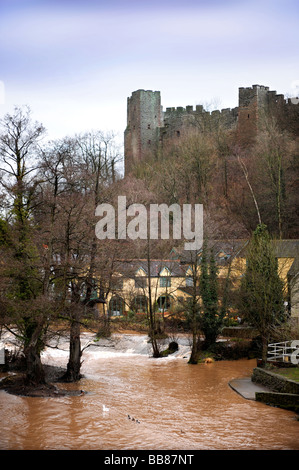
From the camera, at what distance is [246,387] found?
825 inches

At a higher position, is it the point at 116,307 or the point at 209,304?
the point at 209,304

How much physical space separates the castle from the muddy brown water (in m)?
35.1

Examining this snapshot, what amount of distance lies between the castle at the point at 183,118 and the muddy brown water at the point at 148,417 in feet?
115

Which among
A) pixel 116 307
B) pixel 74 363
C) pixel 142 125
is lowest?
pixel 74 363

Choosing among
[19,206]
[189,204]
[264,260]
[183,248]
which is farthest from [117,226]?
[189,204]

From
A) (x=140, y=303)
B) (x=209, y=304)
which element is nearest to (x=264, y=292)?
(x=209, y=304)

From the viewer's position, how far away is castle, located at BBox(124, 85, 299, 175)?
53438mm

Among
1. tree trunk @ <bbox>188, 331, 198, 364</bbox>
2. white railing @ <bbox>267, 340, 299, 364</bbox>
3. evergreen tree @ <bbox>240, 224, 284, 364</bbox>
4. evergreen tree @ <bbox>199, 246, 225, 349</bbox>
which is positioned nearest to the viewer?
white railing @ <bbox>267, 340, 299, 364</bbox>

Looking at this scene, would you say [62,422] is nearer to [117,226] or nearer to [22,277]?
[22,277]

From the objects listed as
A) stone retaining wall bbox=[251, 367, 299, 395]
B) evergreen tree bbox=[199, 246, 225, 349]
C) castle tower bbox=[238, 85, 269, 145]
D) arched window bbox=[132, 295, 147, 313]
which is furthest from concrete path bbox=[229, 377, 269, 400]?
castle tower bbox=[238, 85, 269, 145]

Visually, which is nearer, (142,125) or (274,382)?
(274,382)

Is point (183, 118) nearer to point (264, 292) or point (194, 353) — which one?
point (194, 353)

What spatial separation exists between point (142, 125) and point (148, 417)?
4935 cm

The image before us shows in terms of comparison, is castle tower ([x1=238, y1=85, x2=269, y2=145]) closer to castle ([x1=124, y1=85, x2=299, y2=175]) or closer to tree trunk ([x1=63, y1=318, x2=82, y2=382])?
castle ([x1=124, y1=85, x2=299, y2=175])
